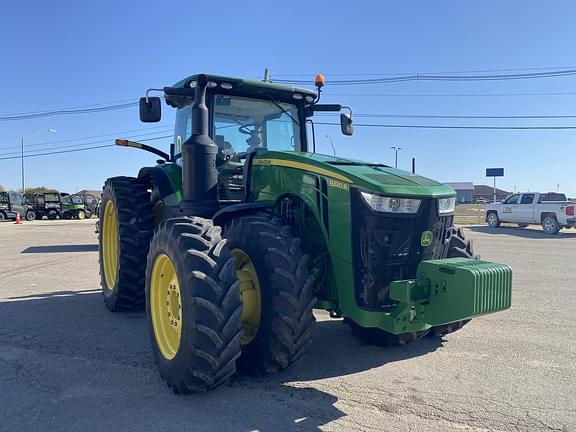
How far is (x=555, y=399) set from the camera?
11.9ft

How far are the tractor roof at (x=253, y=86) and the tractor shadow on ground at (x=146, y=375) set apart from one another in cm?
272

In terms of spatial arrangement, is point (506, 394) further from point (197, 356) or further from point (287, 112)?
point (287, 112)

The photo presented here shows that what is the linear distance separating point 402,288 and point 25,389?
3.04 m

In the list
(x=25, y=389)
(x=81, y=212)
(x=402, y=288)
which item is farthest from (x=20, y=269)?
(x=81, y=212)

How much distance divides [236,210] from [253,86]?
1.72 m

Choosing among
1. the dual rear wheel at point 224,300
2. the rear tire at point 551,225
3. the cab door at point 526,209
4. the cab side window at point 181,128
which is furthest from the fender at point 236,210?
the cab door at point 526,209

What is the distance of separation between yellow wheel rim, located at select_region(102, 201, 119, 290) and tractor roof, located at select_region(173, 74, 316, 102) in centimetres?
222

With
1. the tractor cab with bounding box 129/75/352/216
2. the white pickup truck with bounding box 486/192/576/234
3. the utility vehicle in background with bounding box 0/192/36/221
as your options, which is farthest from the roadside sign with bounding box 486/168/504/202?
the tractor cab with bounding box 129/75/352/216

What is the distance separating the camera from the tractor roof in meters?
5.17

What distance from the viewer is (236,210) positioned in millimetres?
4297

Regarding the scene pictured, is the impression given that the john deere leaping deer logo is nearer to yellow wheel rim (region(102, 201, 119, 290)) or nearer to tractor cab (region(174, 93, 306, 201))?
tractor cab (region(174, 93, 306, 201))

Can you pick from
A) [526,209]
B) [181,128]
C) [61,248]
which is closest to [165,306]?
[181,128]

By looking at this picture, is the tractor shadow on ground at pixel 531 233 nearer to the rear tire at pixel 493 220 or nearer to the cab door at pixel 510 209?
the cab door at pixel 510 209

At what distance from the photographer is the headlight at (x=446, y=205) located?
4.05m
